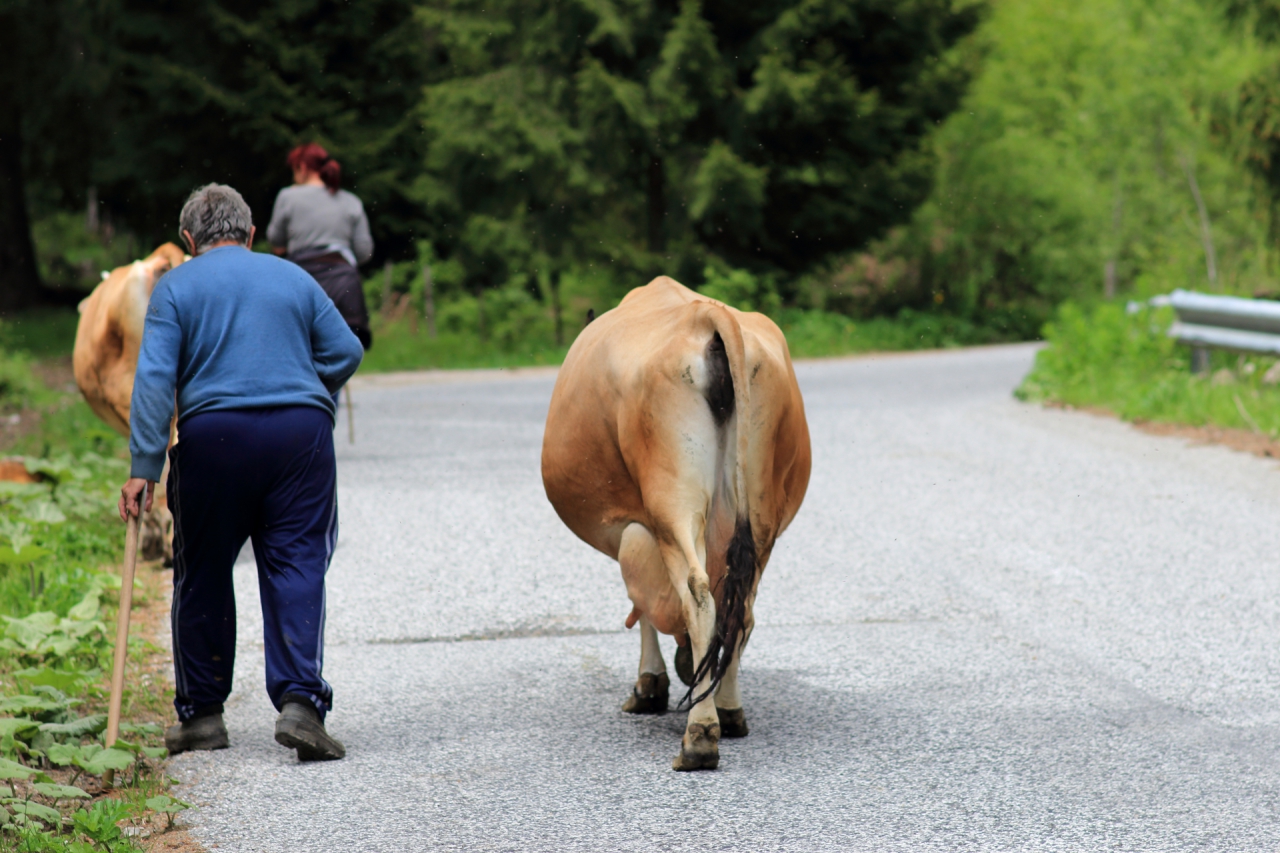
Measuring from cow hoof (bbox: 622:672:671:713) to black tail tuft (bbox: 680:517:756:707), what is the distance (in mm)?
678

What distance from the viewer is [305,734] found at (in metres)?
4.48

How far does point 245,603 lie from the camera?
6.76 meters

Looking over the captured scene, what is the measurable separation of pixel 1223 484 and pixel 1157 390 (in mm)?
3610

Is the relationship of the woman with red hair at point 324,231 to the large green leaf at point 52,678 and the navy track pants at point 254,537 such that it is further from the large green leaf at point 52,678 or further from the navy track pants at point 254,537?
the navy track pants at point 254,537

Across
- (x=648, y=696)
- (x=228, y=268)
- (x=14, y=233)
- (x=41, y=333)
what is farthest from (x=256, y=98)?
(x=648, y=696)

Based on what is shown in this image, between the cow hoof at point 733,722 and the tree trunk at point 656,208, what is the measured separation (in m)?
24.3

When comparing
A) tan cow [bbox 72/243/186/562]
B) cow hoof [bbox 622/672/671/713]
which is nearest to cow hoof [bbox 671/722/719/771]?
cow hoof [bbox 622/672/671/713]

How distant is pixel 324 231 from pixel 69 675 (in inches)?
191

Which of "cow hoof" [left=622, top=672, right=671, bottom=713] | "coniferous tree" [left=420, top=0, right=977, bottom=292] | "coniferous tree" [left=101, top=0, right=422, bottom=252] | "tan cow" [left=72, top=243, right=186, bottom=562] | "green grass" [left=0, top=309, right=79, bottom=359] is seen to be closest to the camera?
"cow hoof" [left=622, top=672, right=671, bottom=713]

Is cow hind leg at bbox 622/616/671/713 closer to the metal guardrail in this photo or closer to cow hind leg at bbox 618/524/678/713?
cow hind leg at bbox 618/524/678/713

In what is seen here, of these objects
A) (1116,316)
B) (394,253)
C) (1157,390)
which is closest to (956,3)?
(394,253)

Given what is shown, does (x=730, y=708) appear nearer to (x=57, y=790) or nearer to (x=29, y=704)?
(x=57, y=790)

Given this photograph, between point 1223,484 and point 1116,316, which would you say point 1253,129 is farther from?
point 1223,484

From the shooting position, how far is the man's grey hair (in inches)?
193
